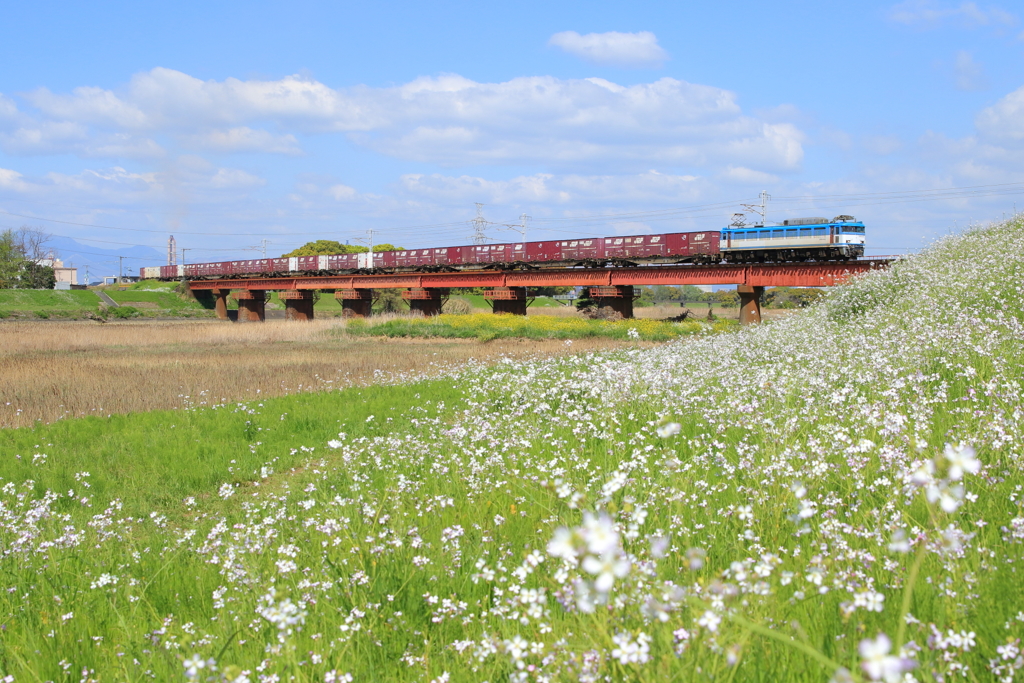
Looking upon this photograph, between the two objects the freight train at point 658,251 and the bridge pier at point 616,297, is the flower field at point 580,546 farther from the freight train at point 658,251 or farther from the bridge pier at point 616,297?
the bridge pier at point 616,297

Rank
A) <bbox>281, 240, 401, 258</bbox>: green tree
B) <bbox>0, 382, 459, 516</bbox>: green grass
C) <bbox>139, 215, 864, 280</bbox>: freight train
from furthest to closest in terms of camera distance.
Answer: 1. <bbox>281, 240, 401, 258</bbox>: green tree
2. <bbox>139, 215, 864, 280</bbox>: freight train
3. <bbox>0, 382, 459, 516</bbox>: green grass

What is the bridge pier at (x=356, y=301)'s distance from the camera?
58.3 metres

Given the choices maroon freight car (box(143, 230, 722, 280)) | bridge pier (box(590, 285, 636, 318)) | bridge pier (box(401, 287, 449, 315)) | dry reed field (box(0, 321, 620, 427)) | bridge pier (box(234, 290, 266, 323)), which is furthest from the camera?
bridge pier (box(234, 290, 266, 323))

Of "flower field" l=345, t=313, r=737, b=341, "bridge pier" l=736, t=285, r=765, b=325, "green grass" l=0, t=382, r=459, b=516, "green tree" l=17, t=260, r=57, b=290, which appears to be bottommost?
"green grass" l=0, t=382, r=459, b=516

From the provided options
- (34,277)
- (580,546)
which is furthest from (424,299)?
(34,277)

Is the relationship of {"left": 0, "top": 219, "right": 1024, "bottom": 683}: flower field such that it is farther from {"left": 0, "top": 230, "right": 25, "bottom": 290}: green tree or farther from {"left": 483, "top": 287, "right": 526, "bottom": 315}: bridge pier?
{"left": 0, "top": 230, "right": 25, "bottom": 290}: green tree

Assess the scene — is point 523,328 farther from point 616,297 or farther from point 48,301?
point 48,301

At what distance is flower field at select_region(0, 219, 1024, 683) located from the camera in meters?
2.54

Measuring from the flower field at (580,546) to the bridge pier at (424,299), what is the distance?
42722 mm

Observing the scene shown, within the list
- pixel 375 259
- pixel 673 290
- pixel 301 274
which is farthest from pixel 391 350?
pixel 673 290

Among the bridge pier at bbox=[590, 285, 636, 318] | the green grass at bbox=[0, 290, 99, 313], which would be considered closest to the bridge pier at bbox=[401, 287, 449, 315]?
the bridge pier at bbox=[590, 285, 636, 318]

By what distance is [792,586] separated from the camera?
3.22 meters

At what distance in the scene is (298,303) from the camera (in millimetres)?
64000

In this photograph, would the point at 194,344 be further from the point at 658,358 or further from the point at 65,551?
the point at 65,551
